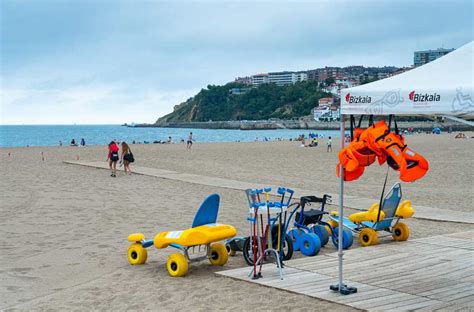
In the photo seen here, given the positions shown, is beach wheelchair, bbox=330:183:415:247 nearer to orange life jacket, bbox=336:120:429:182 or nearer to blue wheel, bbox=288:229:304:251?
blue wheel, bbox=288:229:304:251

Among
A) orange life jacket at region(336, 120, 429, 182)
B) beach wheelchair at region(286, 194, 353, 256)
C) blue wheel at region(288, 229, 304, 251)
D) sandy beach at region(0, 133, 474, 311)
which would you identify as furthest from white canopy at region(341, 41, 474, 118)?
blue wheel at region(288, 229, 304, 251)

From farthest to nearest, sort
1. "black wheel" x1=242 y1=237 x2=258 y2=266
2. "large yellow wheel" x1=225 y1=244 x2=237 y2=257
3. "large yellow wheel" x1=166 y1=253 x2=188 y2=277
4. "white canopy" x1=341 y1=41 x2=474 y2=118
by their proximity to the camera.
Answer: "large yellow wheel" x1=225 y1=244 x2=237 y2=257
"black wheel" x1=242 y1=237 x2=258 y2=266
"large yellow wheel" x1=166 y1=253 x2=188 y2=277
"white canopy" x1=341 y1=41 x2=474 y2=118

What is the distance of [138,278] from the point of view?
7.52m

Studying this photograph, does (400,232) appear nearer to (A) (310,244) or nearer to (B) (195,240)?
(A) (310,244)

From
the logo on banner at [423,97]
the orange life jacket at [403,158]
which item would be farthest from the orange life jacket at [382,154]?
the logo on banner at [423,97]

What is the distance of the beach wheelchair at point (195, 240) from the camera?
7570mm

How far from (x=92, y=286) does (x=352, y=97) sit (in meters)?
3.95

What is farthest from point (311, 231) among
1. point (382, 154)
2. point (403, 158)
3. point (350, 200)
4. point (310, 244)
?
point (350, 200)

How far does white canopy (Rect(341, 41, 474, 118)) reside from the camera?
5.38 meters

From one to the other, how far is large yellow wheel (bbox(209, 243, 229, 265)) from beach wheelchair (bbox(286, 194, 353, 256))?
3.74ft

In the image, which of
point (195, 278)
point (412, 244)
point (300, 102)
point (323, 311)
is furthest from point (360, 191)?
point (300, 102)

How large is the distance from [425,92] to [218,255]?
12.9ft

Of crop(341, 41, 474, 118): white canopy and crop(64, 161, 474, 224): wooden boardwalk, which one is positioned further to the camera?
crop(64, 161, 474, 224): wooden boardwalk

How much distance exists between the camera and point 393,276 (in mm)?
7234
